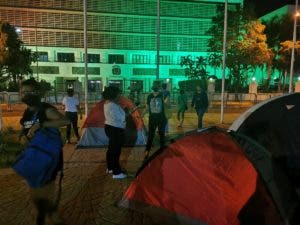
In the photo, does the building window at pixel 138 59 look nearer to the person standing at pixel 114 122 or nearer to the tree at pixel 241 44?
the tree at pixel 241 44

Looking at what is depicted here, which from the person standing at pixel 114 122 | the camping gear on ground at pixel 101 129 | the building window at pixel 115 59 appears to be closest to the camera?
the person standing at pixel 114 122

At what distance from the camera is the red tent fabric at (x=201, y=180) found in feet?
14.2

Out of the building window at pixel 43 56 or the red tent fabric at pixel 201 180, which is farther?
the building window at pixel 43 56

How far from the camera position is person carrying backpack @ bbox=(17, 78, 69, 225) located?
3898mm

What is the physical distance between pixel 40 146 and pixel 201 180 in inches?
77.0

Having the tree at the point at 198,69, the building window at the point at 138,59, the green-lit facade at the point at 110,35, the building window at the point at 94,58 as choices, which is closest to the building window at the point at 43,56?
the green-lit facade at the point at 110,35

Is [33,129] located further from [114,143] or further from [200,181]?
[114,143]

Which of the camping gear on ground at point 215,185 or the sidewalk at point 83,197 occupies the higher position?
the camping gear on ground at point 215,185

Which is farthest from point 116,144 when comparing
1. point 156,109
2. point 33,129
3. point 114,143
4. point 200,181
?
point 33,129

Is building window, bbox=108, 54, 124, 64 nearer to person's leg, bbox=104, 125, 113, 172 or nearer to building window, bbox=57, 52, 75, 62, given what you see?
building window, bbox=57, 52, 75, 62

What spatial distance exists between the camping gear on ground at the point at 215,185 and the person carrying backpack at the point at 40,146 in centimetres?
136

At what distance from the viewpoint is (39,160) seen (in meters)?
3.88

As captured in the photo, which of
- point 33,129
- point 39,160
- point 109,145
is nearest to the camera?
point 39,160

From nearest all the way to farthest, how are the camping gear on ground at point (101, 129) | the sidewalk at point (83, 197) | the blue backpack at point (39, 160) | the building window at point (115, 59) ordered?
the blue backpack at point (39, 160) → the sidewalk at point (83, 197) → the camping gear on ground at point (101, 129) → the building window at point (115, 59)
